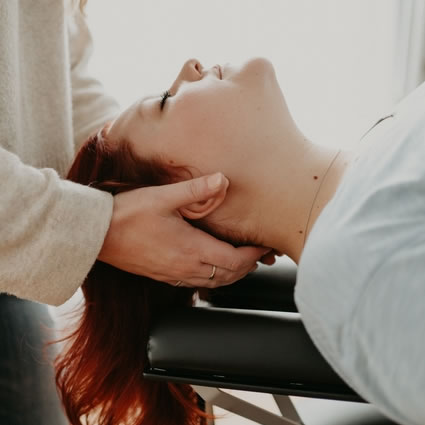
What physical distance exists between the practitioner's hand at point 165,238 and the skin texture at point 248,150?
0.07 metres

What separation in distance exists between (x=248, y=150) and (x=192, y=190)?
155 millimetres

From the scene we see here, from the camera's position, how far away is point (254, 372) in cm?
77

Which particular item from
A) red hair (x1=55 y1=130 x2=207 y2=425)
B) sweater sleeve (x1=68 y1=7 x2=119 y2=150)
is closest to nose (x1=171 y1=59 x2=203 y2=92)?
red hair (x1=55 y1=130 x2=207 y2=425)

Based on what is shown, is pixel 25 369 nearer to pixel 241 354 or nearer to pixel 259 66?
pixel 241 354

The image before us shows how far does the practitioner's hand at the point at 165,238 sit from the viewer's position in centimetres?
92

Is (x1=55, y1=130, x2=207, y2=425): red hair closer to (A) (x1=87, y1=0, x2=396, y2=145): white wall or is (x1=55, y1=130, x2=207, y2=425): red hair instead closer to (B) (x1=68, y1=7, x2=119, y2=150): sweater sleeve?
(B) (x1=68, y1=7, x2=119, y2=150): sweater sleeve

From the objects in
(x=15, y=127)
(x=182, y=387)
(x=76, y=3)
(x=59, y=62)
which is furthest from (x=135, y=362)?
(x=76, y=3)

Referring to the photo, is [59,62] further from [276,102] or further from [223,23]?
[223,23]

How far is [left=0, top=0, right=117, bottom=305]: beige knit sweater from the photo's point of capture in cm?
83

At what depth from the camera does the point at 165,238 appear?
36.9 inches

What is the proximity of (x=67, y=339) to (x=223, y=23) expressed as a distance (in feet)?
4.93

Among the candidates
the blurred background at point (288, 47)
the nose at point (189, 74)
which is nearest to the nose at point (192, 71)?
the nose at point (189, 74)

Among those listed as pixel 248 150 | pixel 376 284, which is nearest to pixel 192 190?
pixel 248 150

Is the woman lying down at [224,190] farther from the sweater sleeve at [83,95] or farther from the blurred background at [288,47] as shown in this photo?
the blurred background at [288,47]
